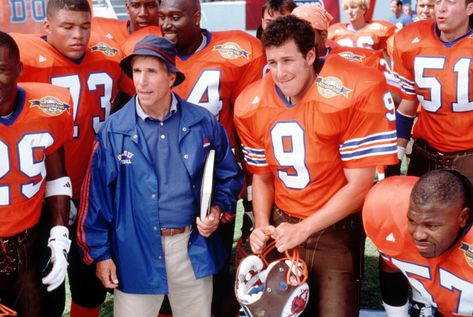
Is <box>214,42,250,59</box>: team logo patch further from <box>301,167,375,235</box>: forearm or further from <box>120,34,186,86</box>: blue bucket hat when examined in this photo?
<box>301,167,375,235</box>: forearm

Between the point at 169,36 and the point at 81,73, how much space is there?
1.78ft

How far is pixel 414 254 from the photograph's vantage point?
2.75 meters

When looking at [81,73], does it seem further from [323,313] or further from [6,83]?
[323,313]

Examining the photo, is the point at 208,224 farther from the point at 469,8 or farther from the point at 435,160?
the point at 469,8

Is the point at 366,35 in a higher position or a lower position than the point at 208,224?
higher

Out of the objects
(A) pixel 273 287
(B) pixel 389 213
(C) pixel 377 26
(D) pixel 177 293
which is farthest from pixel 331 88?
(C) pixel 377 26

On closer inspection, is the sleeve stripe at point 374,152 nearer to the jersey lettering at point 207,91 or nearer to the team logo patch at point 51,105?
the jersey lettering at point 207,91

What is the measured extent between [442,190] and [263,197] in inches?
41.3

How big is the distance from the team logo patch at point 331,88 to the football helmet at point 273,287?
0.79 meters

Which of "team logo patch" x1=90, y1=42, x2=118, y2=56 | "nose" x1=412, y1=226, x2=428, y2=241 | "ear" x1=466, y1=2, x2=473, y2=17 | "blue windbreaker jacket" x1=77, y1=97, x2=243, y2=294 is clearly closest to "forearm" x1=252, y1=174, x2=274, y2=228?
"blue windbreaker jacket" x1=77, y1=97, x2=243, y2=294

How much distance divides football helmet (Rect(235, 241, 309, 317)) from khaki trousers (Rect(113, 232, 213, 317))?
25cm

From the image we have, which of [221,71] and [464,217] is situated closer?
[464,217]

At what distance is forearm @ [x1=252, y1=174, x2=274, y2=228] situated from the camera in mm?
3291

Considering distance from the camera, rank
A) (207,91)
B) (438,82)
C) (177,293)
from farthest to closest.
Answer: (207,91) → (438,82) → (177,293)
